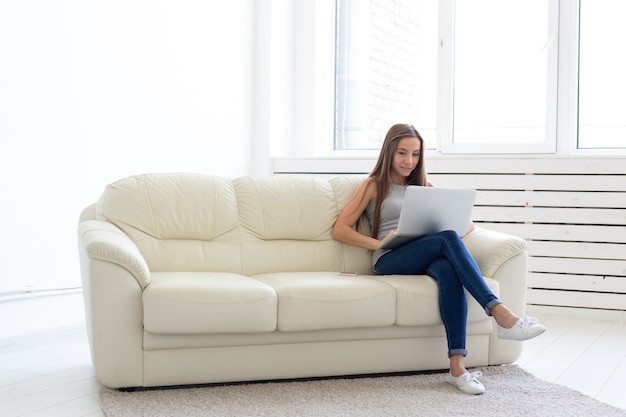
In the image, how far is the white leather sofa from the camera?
2.52m

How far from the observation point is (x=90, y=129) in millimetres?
3748

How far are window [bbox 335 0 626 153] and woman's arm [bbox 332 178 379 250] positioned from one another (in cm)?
186

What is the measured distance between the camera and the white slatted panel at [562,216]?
14.1 ft

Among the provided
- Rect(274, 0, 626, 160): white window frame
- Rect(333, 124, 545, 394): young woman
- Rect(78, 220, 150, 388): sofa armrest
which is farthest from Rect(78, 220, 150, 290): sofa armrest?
Rect(274, 0, 626, 160): white window frame

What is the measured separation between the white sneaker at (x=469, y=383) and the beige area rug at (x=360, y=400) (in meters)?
0.02

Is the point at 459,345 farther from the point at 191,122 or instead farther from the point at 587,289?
the point at 191,122

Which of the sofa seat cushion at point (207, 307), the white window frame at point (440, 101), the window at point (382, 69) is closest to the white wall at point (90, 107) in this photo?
the white window frame at point (440, 101)

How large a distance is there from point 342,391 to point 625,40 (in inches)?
126

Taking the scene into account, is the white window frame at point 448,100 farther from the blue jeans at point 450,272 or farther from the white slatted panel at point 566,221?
the blue jeans at point 450,272

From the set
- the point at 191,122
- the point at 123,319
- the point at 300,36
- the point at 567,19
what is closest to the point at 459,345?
the point at 123,319

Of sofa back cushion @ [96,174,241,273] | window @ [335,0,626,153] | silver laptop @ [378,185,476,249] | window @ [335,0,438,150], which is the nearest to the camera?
silver laptop @ [378,185,476,249]

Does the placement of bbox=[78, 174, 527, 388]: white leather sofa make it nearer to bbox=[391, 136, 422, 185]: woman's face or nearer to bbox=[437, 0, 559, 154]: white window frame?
bbox=[391, 136, 422, 185]: woman's face

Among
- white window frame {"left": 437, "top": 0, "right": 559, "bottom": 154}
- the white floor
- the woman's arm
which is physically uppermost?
white window frame {"left": 437, "top": 0, "right": 559, "bottom": 154}

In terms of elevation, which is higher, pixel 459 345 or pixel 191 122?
pixel 191 122
